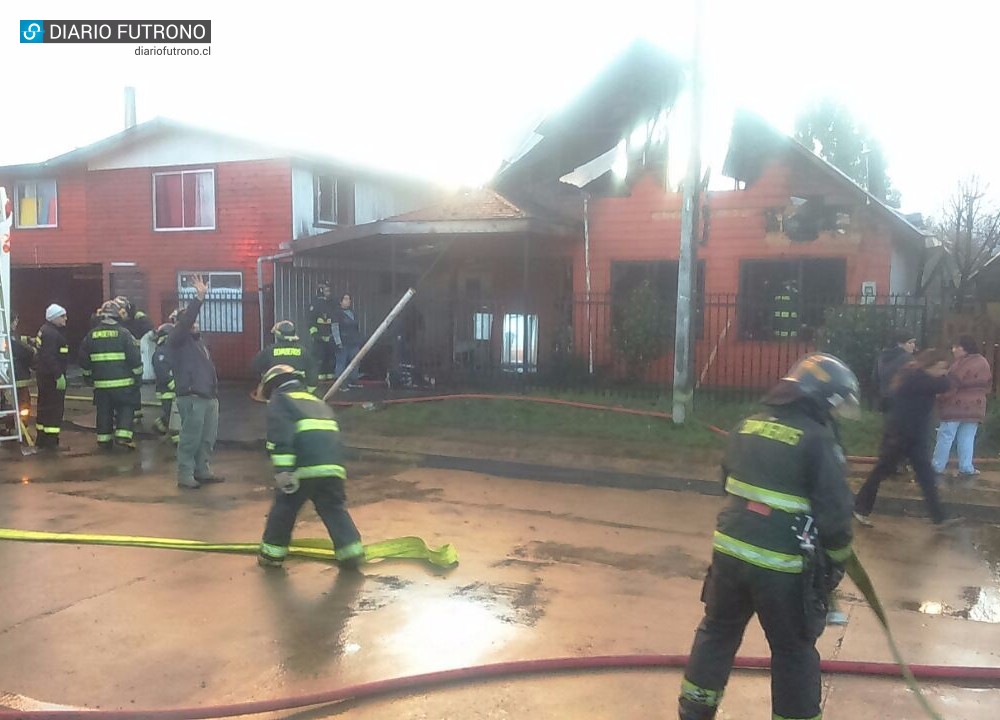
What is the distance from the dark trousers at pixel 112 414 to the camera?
32.4 feet

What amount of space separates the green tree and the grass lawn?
1274 millimetres

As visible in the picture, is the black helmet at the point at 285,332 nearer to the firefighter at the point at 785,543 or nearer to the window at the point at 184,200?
the firefighter at the point at 785,543

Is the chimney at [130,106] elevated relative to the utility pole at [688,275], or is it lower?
elevated

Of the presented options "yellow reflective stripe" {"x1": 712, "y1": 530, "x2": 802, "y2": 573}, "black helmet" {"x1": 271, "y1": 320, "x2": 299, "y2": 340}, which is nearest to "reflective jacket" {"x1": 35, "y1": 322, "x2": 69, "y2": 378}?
"black helmet" {"x1": 271, "y1": 320, "x2": 299, "y2": 340}

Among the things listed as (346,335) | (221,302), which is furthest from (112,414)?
(221,302)

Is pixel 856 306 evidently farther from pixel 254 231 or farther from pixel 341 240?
pixel 254 231

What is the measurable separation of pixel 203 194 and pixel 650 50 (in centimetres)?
994

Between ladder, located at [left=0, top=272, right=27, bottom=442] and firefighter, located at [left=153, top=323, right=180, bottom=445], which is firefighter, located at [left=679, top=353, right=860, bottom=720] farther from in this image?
ladder, located at [left=0, top=272, right=27, bottom=442]

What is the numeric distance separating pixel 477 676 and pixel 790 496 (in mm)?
1710

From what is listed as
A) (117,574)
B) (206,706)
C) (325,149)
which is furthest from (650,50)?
(206,706)

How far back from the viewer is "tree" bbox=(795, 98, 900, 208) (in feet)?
112

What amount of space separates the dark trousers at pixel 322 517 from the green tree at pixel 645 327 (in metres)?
8.36

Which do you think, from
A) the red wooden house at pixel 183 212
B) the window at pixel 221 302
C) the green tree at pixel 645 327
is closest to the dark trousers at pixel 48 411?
the red wooden house at pixel 183 212

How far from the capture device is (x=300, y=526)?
22.5ft
